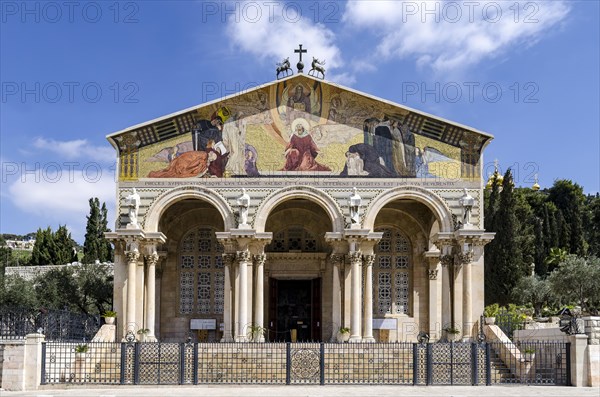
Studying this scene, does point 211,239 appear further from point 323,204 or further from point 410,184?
point 410,184

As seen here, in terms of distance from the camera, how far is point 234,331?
28.5 metres

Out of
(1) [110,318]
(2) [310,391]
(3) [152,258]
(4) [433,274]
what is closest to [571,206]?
(4) [433,274]

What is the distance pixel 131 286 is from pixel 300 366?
1042 centimetres

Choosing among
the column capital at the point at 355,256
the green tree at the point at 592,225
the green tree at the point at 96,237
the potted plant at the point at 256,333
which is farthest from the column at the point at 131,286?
the green tree at the point at 592,225

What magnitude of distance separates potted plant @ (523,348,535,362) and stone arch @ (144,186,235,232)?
11.7 m

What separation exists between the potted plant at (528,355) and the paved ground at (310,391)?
259 cm

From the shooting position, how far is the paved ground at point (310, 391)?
688 inches

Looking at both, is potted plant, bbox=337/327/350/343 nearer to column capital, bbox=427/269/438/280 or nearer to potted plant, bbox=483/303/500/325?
potted plant, bbox=483/303/500/325

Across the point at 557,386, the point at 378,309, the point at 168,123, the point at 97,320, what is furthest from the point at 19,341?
the point at 378,309

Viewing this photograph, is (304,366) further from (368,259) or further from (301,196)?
(301,196)

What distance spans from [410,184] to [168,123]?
9.68m

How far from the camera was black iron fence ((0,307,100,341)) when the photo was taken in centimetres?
2066

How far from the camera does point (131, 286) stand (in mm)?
28203

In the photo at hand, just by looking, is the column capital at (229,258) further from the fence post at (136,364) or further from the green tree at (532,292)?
the green tree at (532,292)
